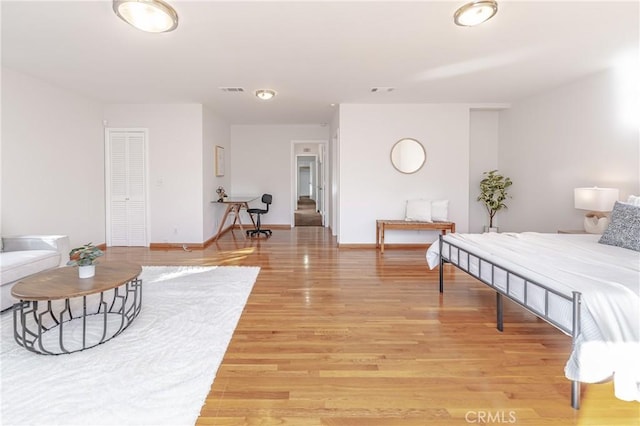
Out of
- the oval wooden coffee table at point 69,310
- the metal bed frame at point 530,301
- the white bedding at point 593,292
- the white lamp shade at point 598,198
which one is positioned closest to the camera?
the white bedding at point 593,292

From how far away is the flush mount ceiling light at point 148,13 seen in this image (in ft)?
7.65

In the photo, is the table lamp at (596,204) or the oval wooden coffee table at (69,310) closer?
the oval wooden coffee table at (69,310)

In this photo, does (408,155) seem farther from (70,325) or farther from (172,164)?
(70,325)

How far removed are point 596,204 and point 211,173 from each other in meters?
5.88

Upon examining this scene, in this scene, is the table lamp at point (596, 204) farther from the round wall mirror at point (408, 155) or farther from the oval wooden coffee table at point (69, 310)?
the oval wooden coffee table at point (69, 310)

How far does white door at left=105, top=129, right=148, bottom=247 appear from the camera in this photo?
5.72 metres

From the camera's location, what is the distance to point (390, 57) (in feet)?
11.6

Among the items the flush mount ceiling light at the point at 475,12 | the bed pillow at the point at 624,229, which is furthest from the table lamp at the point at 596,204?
the flush mount ceiling light at the point at 475,12

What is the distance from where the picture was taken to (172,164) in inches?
227

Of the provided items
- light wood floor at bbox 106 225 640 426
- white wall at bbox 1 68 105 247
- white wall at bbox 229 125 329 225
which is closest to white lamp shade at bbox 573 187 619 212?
light wood floor at bbox 106 225 640 426

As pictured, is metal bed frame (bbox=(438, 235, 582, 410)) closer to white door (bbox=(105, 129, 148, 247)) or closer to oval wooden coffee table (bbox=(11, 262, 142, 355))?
oval wooden coffee table (bbox=(11, 262, 142, 355))

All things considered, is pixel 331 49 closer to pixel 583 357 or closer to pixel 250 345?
pixel 250 345

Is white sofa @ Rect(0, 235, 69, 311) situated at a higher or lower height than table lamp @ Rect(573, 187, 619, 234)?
lower

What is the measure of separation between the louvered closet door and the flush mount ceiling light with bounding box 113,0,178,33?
3637 mm
